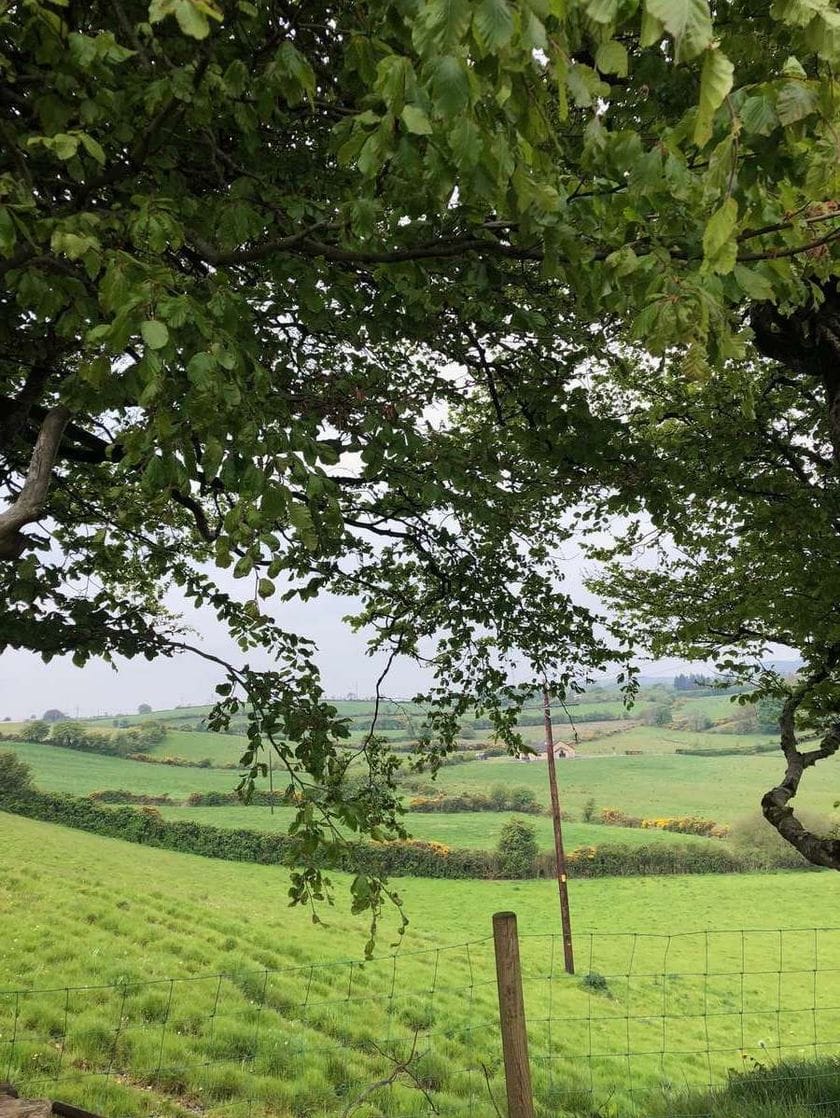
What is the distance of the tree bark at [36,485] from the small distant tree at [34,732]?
37448mm

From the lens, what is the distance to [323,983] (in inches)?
571

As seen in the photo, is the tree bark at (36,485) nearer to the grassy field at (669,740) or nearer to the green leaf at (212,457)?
the green leaf at (212,457)

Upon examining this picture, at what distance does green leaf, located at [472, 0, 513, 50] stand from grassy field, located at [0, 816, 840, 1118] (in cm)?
517

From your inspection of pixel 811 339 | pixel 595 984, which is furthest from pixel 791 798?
pixel 595 984

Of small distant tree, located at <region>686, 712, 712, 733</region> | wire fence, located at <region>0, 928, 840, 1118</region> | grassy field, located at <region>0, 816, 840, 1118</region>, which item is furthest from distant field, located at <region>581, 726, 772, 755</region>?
wire fence, located at <region>0, 928, 840, 1118</region>

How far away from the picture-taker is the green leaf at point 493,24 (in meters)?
1.36

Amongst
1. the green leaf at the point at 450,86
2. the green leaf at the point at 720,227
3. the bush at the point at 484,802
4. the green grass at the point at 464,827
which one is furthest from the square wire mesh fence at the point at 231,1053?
the bush at the point at 484,802

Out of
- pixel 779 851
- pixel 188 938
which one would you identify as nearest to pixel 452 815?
pixel 779 851

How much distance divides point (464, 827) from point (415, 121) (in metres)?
37.9

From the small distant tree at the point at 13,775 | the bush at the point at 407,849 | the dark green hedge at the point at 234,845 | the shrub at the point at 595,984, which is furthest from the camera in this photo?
the small distant tree at the point at 13,775

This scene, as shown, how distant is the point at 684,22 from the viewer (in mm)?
1298

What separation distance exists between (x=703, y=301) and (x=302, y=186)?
291 centimetres

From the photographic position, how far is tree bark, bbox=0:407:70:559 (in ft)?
11.1

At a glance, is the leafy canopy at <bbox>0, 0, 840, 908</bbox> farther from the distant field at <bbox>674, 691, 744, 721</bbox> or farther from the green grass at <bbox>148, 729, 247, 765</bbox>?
the distant field at <bbox>674, 691, 744, 721</bbox>
